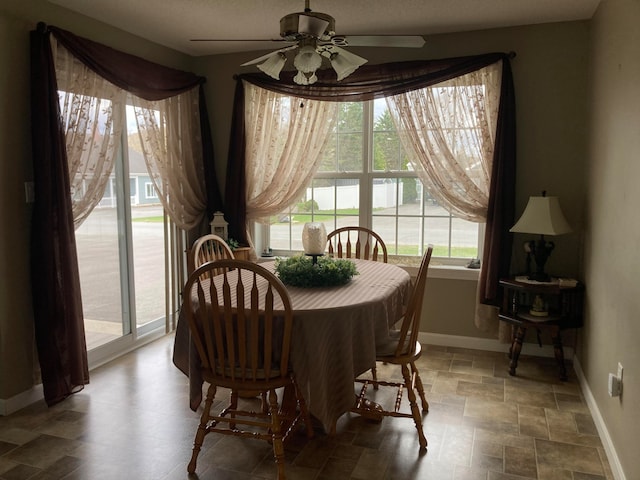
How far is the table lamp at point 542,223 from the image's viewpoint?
11.0ft

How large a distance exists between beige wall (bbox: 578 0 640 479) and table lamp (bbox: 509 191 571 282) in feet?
0.64

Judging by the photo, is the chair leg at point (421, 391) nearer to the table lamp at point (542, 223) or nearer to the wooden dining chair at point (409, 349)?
the wooden dining chair at point (409, 349)

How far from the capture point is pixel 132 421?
2828 millimetres

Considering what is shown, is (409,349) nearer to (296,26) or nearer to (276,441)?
(276,441)

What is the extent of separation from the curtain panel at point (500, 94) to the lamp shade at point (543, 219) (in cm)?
25

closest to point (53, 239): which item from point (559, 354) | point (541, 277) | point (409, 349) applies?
point (409, 349)

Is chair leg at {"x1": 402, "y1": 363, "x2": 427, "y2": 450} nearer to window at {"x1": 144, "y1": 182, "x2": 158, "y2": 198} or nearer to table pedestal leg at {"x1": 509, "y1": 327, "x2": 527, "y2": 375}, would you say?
table pedestal leg at {"x1": 509, "y1": 327, "x2": 527, "y2": 375}

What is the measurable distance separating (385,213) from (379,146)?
22.0 inches

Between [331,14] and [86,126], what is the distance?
177cm

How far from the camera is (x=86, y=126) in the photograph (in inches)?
129

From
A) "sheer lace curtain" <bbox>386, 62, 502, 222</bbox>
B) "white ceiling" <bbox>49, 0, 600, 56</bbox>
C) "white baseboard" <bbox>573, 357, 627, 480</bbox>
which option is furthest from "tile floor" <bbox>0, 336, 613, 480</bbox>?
"white ceiling" <bbox>49, 0, 600, 56</bbox>

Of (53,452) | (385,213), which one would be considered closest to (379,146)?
(385,213)

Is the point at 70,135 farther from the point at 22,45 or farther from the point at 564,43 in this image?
the point at 564,43

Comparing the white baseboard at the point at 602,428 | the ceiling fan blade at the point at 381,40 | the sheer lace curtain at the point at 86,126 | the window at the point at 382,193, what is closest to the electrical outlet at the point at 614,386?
the white baseboard at the point at 602,428
